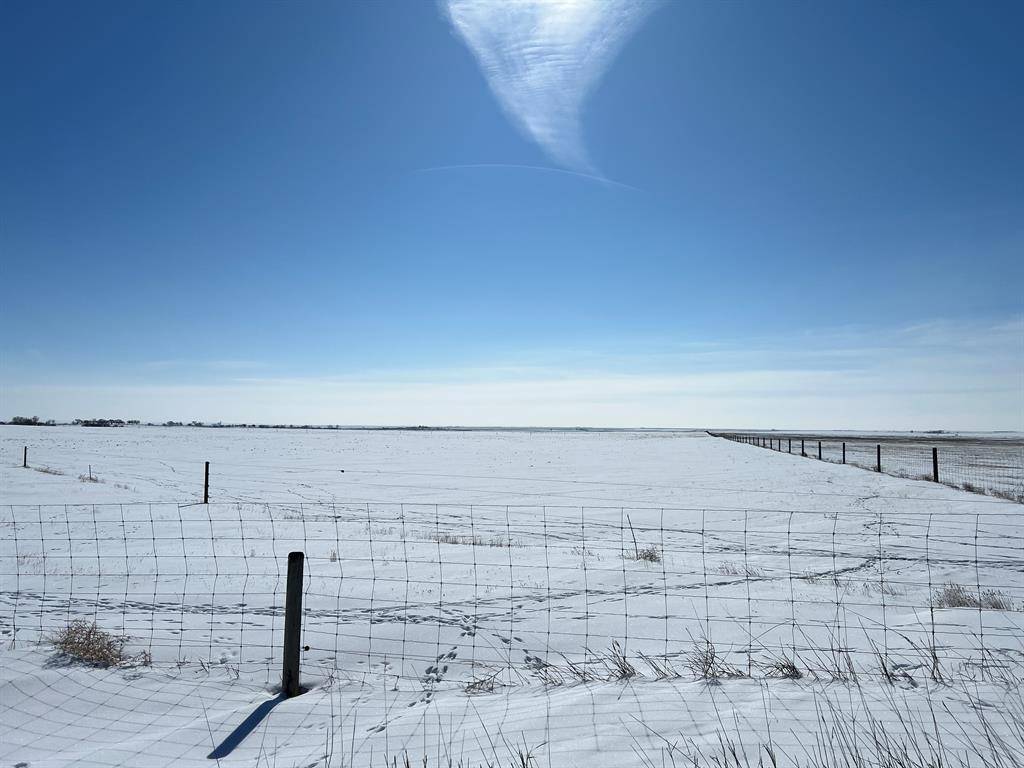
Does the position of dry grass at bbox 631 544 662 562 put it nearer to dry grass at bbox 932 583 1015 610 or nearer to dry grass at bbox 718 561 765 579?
dry grass at bbox 718 561 765 579

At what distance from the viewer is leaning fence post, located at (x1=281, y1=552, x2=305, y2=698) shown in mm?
4250

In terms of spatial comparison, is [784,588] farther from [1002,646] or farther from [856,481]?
[856,481]

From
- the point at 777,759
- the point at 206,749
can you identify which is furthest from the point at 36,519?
the point at 777,759

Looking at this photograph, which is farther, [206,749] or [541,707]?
[541,707]

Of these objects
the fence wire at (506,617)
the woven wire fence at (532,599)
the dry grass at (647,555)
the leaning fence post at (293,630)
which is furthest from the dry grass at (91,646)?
the dry grass at (647,555)

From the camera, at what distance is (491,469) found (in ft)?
96.7

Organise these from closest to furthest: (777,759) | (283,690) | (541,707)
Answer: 1. (777,759)
2. (541,707)
3. (283,690)

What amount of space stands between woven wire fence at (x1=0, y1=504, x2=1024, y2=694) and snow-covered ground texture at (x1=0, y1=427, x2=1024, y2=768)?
44 mm

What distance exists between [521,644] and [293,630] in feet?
7.73

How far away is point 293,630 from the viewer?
14.0 feet

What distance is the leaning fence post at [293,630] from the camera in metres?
4.25

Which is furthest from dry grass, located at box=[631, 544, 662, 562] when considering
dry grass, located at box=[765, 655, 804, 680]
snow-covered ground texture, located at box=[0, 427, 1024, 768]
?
dry grass, located at box=[765, 655, 804, 680]

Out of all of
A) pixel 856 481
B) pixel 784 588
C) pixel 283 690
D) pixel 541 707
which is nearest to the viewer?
pixel 541 707

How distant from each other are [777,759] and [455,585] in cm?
503
